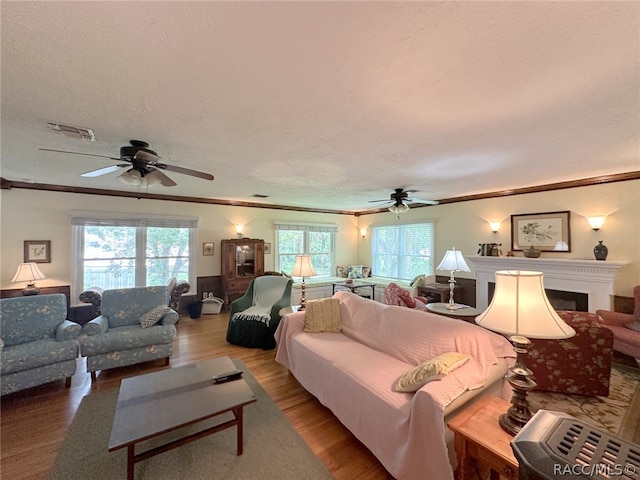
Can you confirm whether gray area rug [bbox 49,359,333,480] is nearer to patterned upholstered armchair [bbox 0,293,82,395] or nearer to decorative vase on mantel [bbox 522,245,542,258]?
patterned upholstered armchair [bbox 0,293,82,395]

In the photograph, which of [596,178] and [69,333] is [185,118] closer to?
[69,333]

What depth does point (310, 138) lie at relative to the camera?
7.71 feet

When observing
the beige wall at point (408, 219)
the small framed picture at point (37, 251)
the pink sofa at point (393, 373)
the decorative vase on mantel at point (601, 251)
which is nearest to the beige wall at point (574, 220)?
the beige wall at point (408, 219)

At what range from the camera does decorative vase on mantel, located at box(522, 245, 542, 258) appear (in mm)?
4207

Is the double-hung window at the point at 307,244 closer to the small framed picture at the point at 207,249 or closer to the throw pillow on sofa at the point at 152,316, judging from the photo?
the small framed picture at the point at 207,249

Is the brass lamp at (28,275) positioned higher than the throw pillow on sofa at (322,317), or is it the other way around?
the brass lamp at (28,275)

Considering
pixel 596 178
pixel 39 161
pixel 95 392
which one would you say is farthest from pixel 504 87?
pixel 39 161

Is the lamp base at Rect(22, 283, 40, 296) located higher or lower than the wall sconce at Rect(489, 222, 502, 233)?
lower

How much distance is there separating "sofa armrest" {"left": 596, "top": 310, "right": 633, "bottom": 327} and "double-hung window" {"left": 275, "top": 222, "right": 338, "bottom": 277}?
16.0 ft

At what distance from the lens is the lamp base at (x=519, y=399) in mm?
1290

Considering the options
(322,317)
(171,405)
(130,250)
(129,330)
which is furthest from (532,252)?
(130,250)

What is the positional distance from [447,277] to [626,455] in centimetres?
530

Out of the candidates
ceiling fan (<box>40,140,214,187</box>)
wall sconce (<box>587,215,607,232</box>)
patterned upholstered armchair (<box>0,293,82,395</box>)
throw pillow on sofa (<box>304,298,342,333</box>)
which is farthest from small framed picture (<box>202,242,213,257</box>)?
wall sconce (<box>587,215,607,232</box>)

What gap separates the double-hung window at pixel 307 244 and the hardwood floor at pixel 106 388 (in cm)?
329
